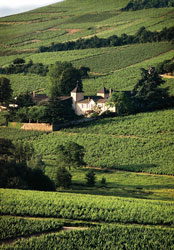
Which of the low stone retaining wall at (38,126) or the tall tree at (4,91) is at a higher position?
the tall tree at (4,91)

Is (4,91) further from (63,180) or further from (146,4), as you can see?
(146,4)

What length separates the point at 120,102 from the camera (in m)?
77.5

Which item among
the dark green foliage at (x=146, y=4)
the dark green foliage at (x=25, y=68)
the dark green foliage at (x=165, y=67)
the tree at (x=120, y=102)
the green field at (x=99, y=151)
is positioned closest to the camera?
the green field at (x=99, y=151)

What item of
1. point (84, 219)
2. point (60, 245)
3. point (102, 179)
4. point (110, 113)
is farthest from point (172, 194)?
point (110, 113)

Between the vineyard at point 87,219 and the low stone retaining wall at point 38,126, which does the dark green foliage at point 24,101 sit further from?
the vineyard at point 87,219

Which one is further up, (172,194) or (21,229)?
(21,229)

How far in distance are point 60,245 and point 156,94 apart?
50.4 metres

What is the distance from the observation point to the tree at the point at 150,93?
78.7 m

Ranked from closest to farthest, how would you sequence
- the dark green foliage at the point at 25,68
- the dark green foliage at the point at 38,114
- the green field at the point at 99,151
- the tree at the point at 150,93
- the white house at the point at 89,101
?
the green field at the point at 99,151 → the dark green foliage at the point at 38,114 → the tree at the point at 150,93 → the white house at the point at 89,101 → the dark green foliage at the point at 25,68

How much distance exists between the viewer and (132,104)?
259 feet

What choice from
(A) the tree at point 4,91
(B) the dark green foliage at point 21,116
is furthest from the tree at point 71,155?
(A) the tree at point 4,91

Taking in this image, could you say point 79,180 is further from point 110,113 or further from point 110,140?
point 110,113

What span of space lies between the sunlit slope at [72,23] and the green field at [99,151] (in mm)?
289

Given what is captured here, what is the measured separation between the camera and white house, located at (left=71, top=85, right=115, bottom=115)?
3167 inches
